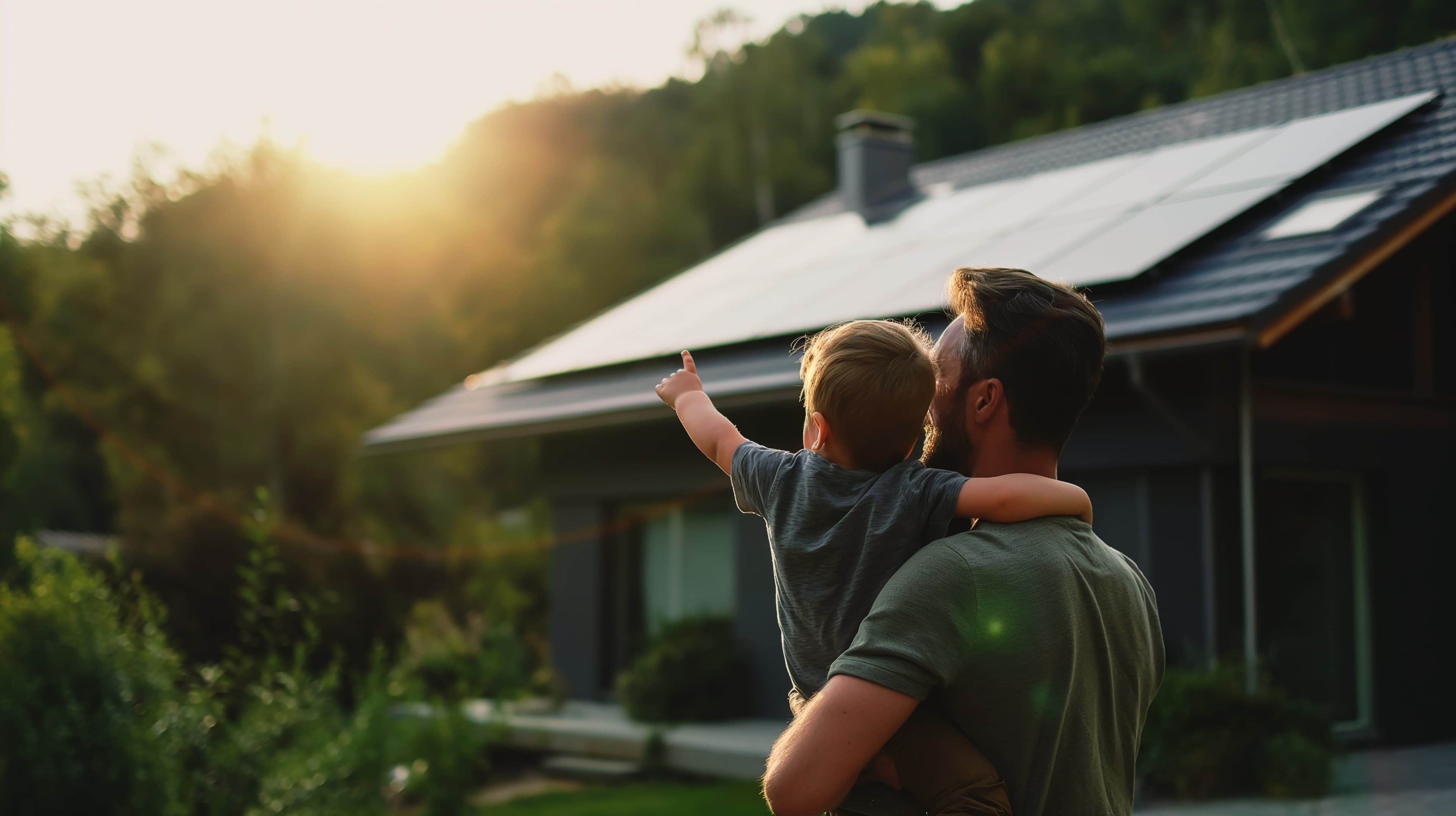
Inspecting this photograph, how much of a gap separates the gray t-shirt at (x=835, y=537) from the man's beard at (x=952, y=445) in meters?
0.05

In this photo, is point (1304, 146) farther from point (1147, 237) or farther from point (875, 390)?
point (875, 390)

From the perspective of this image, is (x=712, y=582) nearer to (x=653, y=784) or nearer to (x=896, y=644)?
(x=653, y=784)

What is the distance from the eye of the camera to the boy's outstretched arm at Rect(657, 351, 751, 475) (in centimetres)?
214

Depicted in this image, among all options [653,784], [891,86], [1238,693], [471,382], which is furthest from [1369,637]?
[891,86]

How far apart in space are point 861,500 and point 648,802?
6927mm

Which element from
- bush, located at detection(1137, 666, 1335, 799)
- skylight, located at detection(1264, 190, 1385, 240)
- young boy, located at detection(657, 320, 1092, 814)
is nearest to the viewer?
young boy, located at detection(657, 320, 1092, 814)

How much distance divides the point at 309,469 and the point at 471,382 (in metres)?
10.4

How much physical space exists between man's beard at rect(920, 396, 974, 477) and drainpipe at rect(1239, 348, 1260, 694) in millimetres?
6356

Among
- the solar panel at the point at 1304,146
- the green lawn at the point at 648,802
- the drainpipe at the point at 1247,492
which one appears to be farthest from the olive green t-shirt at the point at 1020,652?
the solar panel at the point at 1304,146

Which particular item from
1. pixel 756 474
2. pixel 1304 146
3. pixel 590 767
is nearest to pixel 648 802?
pixel 590 767

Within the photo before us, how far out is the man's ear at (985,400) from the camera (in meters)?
1.83

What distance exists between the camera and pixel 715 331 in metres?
10.8

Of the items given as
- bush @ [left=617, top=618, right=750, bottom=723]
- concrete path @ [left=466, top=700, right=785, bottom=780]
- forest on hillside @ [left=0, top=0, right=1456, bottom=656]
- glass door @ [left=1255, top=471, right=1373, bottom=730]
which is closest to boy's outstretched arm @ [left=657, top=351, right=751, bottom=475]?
concrete path @ [left=466, top=700, right=785, bottom=780]

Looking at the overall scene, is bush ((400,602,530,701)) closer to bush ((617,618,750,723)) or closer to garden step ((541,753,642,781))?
garden step ((541,753,642,781))
